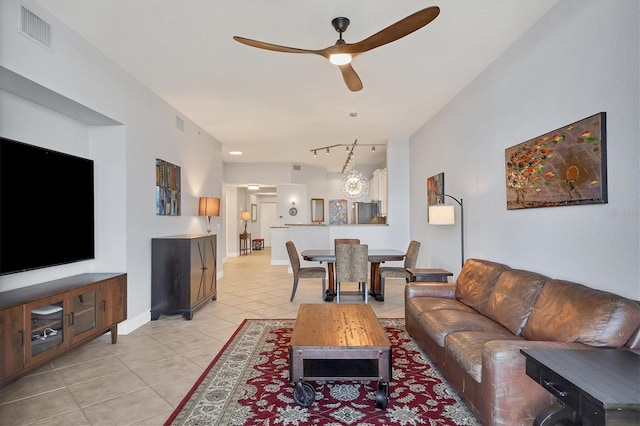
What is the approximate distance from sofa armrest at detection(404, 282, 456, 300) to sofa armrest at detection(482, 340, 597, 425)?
65.1 inches

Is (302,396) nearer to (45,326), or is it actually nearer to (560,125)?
(45,326)

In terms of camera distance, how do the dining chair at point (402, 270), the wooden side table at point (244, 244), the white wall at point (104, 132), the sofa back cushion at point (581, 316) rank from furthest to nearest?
the wooden side table at point (244, 244) < the dining chair at point (402, 270) < the white wall at point (104, 132) < the sofa back cushion at point (581, 316)

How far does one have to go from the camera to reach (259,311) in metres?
4.59

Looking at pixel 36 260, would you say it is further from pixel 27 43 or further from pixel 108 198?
pixel 27 43

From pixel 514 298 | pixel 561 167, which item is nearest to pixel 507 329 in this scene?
pixel 514 298

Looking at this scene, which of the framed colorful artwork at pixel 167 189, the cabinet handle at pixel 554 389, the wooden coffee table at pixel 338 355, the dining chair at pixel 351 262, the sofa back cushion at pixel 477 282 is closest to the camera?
the cabinet handle at pixel 554 389

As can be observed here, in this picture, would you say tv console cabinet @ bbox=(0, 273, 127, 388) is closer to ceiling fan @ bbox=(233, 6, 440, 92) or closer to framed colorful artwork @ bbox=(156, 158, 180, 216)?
framed colorful artwork @ bbox=(156, 158, 180, 216)

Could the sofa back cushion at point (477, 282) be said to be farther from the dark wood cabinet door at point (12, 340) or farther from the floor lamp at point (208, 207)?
the floor lamp at point (208, 207)

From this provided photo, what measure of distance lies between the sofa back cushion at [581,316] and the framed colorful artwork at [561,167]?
2.01ft

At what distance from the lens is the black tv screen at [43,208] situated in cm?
251

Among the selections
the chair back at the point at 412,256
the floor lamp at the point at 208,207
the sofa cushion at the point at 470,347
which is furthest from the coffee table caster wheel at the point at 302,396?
the floor lamp at the point at 208,207

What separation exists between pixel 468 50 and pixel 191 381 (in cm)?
383

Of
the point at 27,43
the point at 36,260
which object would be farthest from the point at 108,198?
the point at 27,43

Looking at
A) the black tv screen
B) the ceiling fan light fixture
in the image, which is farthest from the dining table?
the ceiling fan light fixture
